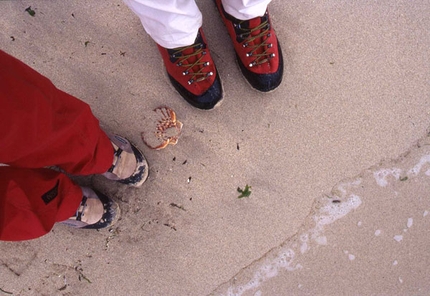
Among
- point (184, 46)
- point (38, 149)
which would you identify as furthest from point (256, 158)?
point (38, 149)

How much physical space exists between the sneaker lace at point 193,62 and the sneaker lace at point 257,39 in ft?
0.51

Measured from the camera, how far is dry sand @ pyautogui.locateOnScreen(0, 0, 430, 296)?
1432 mm

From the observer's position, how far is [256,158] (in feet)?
4.70

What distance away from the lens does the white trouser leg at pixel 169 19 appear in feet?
3.36

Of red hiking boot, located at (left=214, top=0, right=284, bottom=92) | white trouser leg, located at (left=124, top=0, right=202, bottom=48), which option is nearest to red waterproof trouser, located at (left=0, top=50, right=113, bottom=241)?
white trouser leg, located at (left=124, top=0, right=202, bottom=48)

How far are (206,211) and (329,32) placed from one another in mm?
888

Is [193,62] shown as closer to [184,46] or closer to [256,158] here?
[184,46]

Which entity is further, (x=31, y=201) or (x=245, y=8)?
(x=245, y=8)

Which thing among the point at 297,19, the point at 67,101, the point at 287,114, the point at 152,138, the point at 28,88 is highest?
the point at 28,88

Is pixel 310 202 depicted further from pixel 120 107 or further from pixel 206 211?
pixel 120 107

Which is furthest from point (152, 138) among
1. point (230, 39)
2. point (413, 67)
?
point (413, 67)

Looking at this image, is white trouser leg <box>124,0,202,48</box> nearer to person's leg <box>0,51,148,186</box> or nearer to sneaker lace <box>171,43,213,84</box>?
sneaker lace <box>171,43,213,84</box>

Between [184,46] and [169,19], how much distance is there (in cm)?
20

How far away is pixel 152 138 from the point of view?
56.7 inches
